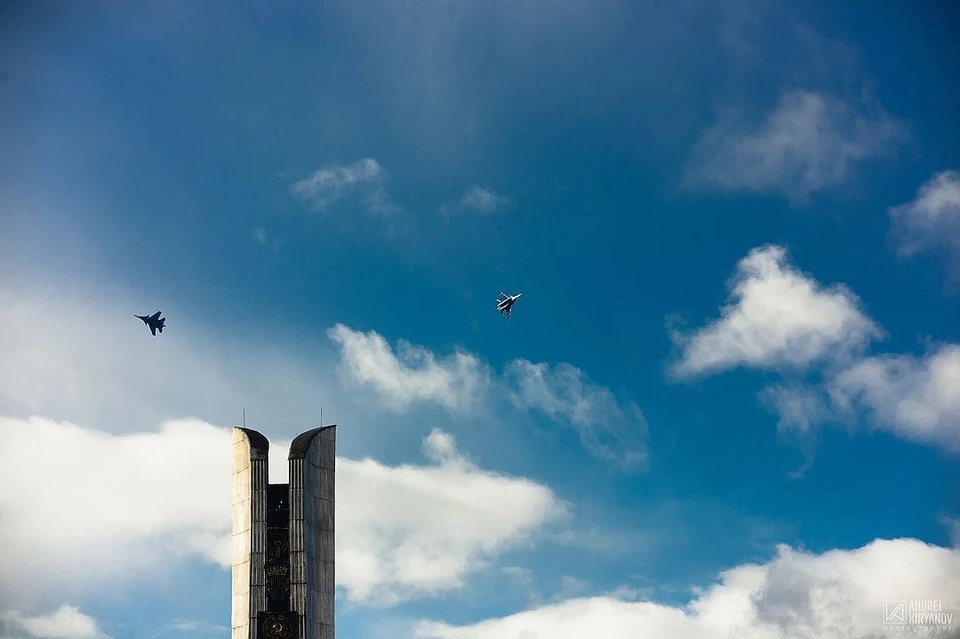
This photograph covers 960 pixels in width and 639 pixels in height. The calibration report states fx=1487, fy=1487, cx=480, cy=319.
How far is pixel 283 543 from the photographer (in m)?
77.3

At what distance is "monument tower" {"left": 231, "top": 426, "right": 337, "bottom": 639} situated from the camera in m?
76.1

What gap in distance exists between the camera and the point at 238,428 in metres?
80.2

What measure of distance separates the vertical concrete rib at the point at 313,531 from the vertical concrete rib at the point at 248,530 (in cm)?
156

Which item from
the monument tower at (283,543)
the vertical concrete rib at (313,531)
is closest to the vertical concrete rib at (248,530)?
the monument tower at (283,543)

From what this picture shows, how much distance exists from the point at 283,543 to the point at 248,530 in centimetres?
194

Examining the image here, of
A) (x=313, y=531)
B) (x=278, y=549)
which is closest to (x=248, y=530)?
(x=278, y=549)

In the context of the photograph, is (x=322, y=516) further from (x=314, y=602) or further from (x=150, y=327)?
(x=150, y=327)

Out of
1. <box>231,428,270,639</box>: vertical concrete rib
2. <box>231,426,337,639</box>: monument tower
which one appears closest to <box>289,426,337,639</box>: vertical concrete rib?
<box>231,426,337,639</box>: monument tower

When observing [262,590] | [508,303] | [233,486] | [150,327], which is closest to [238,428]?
[233,486]

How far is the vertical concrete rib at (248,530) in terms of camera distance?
7631 centimetres

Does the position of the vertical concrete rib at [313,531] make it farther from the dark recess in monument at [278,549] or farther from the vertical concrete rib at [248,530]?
the vertical concrete rib at [248,530]

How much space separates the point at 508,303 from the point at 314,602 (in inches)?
996

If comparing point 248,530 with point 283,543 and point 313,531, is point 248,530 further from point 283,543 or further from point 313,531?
point 313,531

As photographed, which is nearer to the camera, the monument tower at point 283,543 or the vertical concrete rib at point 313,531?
the monument tower at point 283,543
